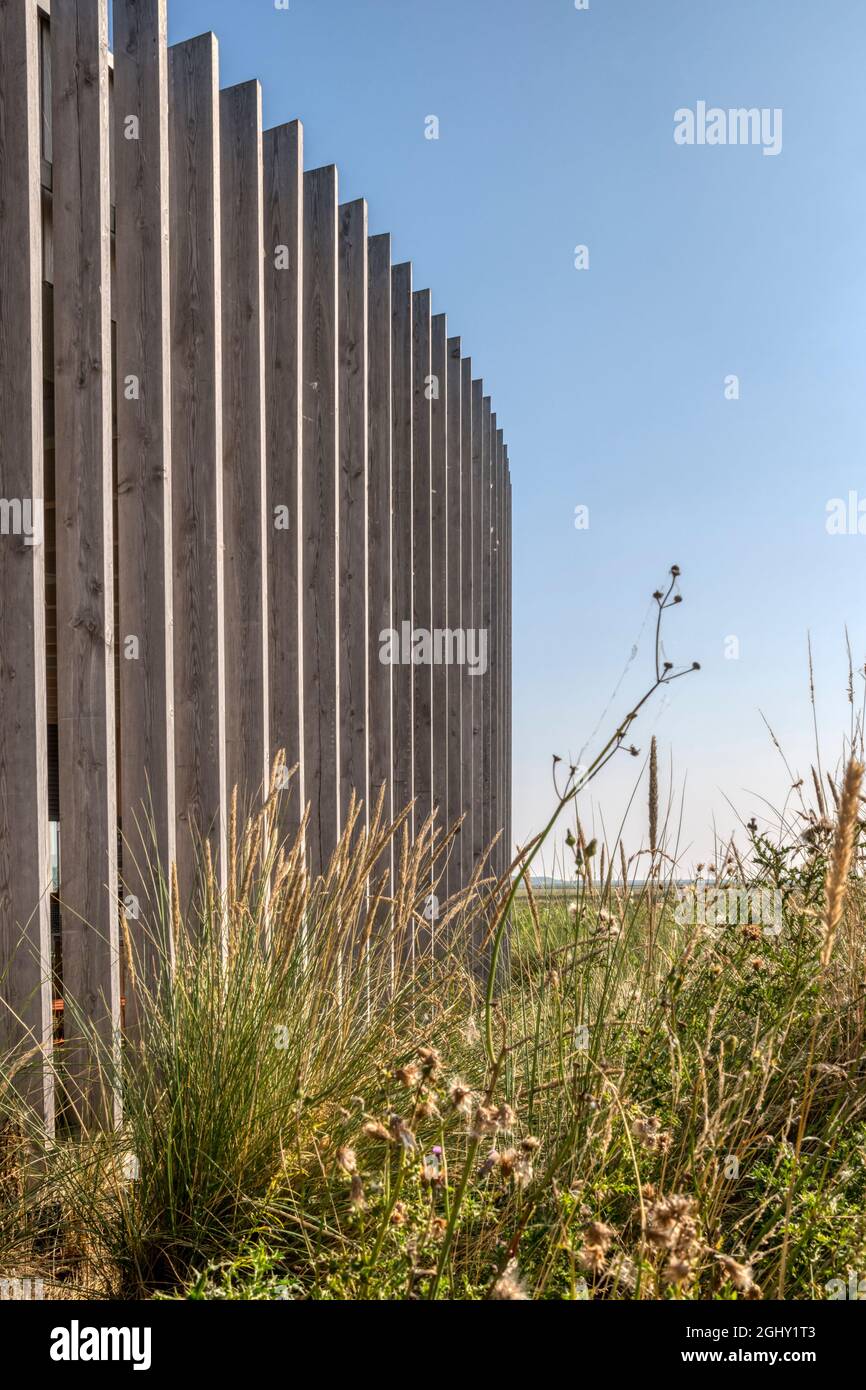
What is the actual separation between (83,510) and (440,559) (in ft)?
8.87

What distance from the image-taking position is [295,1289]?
139 cm

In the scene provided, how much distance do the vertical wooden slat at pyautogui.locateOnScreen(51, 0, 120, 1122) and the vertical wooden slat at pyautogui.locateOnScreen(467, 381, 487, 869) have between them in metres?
3.21

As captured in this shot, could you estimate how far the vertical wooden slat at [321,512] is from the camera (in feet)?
11.1

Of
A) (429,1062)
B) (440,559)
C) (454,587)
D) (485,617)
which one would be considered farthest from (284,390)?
(485,617)

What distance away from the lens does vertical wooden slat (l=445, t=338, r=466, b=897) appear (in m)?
5.01

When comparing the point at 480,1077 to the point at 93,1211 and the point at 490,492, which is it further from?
the point at 490,492

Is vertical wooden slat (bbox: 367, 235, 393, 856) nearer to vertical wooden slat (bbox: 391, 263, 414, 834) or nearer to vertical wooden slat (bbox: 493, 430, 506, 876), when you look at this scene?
vertical wooden slat (bbox: 391, 263, 414, 834)

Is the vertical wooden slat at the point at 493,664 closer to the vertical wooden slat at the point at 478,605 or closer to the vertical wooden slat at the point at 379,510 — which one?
the vertical wooden slat at the point at 478,605

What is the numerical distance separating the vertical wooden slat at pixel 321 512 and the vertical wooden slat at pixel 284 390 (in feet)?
0.63

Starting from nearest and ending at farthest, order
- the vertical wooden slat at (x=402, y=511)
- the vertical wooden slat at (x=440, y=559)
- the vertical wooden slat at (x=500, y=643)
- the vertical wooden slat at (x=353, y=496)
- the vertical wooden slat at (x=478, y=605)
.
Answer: the vertical wooden slat at (x=353, y=496) < the vertical wooden slat at (x=402, y=511) < the vertical wooden slat at (x=440, y=559) < the vertical wooden slat at (x=478, y=605) < the vertical wooden slat at (x=500, y=643)

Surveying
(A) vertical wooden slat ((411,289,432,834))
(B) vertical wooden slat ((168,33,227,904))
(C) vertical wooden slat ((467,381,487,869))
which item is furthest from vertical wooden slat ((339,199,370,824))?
(C) vertical wooden slat ((467,381,487,869))

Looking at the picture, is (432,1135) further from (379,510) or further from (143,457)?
(379,510)

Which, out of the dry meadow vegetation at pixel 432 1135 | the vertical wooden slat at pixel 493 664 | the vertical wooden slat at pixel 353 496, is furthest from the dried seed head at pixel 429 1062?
the vertical wooden slat at pixel 493 664

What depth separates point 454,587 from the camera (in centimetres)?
518
